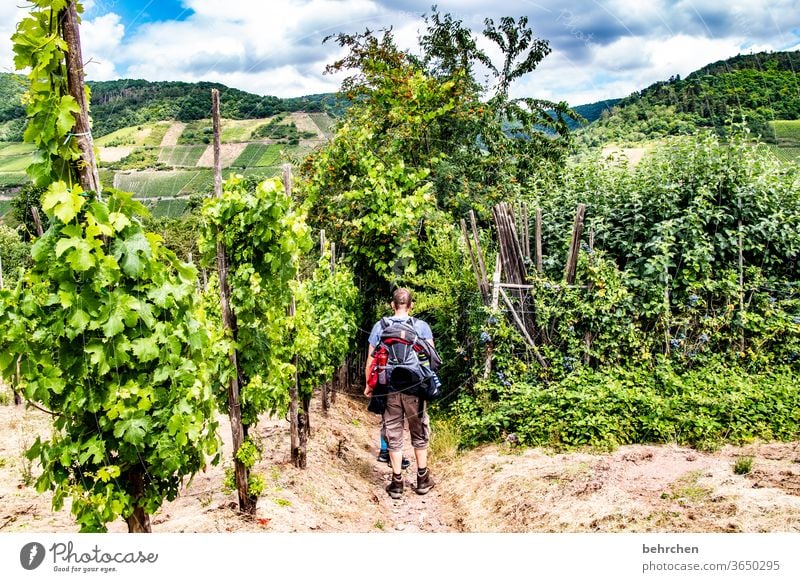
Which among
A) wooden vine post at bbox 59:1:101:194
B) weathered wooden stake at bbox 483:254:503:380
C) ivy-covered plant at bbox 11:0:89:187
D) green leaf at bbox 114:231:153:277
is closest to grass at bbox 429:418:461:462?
weathered wooden stake at bbox 483:254:503:380

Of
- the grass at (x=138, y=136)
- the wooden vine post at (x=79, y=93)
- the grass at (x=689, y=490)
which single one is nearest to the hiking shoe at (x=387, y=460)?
the grass at (x=689, y=490)

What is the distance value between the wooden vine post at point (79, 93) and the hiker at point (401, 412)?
260 centimetres

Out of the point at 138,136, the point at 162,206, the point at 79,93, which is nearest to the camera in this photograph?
the point at 79,93

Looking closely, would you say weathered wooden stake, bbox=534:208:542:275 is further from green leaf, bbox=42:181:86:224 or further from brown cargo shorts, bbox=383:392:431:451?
green leaf, bbox=42:181:86:224

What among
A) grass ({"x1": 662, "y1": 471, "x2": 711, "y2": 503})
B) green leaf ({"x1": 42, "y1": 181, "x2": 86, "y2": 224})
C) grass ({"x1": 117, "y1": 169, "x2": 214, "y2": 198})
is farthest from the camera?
grass ({"x1": 117, "y1": 169, "x2": 214, "y2": 198})

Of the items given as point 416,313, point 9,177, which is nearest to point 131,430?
point 416,313

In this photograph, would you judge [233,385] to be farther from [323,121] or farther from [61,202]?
[323,121]

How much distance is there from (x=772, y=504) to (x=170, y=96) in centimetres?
553

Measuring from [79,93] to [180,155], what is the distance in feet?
13.0

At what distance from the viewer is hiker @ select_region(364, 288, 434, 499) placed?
5.13 metres

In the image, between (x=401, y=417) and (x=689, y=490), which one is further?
(x=401, y=417)

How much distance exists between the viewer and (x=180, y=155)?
6.93 metres
